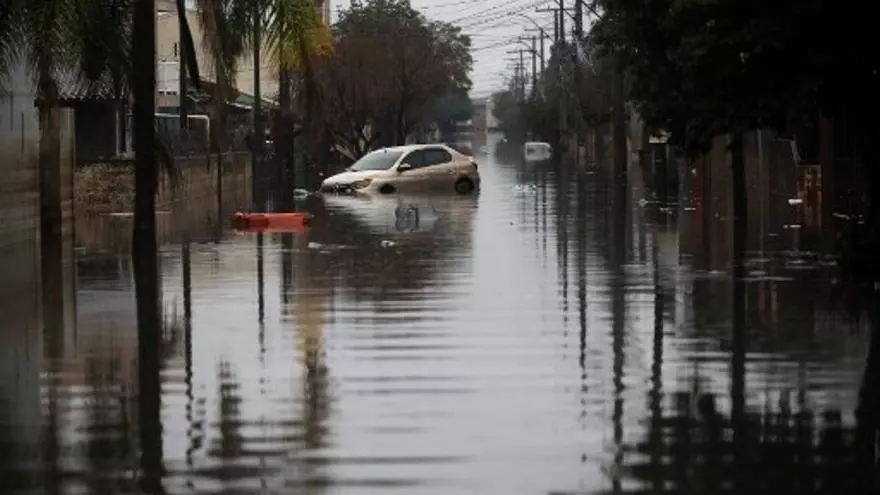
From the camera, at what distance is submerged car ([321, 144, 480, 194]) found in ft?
154

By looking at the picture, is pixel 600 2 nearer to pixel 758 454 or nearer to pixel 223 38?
pixel 223 38

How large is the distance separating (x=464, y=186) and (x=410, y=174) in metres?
1.65

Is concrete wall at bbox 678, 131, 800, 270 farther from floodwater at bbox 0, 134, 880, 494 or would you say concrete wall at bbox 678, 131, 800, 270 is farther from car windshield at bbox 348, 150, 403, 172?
car windshield at bbox 348, 150, 403, 172

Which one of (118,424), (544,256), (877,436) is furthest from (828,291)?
(118,424)

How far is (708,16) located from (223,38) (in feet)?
20.0

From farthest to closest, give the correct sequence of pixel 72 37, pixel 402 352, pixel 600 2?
pixel 600 2 → pixel 72 37 → pixel 402 352

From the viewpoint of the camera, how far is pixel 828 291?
17.1 m

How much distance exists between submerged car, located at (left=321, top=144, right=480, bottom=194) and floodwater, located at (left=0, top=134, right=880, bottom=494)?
84.0 feet

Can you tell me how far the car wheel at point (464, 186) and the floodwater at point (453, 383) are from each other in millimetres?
26508

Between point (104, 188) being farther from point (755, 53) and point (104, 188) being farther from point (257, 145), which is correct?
point (257, 145)

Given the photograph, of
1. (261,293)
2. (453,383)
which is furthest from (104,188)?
(453,383)

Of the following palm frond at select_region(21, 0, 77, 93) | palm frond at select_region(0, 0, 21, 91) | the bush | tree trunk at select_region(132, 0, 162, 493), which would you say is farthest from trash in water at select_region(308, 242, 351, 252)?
the bush

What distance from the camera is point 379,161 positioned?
48.7 metres

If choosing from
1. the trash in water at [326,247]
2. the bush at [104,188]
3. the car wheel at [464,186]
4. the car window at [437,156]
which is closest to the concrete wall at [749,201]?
the trash in water at [326,247]
